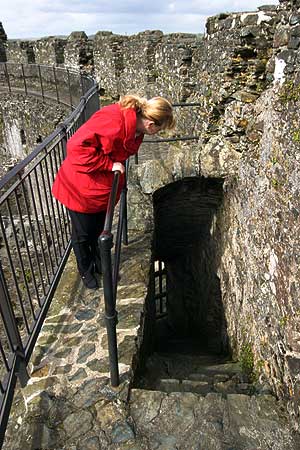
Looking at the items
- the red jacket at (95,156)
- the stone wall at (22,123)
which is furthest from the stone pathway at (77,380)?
the stone wall at (22,123)

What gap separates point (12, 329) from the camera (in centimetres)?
219

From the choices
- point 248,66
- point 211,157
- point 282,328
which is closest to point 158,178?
point 211,157

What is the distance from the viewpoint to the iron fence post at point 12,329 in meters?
2.04

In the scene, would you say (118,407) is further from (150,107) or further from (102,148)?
(150,107)

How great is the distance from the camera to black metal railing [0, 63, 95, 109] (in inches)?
404

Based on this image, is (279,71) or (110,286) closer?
(110,286)

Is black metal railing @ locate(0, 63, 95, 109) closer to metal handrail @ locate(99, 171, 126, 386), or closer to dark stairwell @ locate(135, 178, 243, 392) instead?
dark stairwell @ locate(135, 178, 243, 392)

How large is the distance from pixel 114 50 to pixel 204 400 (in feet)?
36.9

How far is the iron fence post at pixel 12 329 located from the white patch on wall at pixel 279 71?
8.82 ft

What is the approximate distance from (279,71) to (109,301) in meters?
2.43

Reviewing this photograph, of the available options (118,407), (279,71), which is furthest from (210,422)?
(279,71)

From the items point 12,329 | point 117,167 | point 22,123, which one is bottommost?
point 22,123

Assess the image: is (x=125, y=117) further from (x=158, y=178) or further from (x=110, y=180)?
(x=158, y=178)

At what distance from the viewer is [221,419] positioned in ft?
7.73
